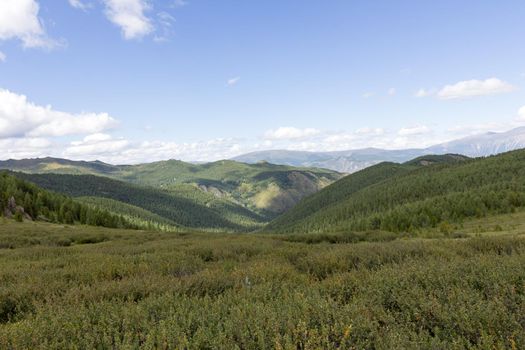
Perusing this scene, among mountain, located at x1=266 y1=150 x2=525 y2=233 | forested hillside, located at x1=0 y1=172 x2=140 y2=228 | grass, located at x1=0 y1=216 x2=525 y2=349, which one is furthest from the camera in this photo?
forested hillside, located at x1=0 y1=172 x2=140 y2=228

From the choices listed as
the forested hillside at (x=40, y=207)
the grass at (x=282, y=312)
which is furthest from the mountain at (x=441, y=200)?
the forested hillside at (x=40, y=207)

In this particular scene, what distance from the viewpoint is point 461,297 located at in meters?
5.24

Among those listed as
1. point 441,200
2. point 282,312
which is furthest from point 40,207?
point 441,200

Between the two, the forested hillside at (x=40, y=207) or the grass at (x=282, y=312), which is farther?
the forested hillside at (x=40, y=207)

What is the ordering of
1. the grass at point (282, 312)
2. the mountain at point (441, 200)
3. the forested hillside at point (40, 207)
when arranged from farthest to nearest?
the forested hillside at point (40, 207) → the mountain at point (441, 200) → the grass at point (282, 312)

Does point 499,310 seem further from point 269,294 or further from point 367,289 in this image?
point 269,294

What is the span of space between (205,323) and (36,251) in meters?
17.5

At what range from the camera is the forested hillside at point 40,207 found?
74.0m

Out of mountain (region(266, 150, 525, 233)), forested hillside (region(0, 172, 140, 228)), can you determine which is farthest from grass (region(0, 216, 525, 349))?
forested hillside (region(0, 172, 140, 228))

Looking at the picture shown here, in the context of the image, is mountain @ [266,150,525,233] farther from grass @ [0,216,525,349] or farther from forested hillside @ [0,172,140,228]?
forested hillside @ [0,172,140,228]

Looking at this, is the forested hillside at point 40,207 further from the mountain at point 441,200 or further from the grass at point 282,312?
the grass at point 282,312

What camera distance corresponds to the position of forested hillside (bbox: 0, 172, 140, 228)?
2913 inches

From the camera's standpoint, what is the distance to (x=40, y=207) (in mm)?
82000

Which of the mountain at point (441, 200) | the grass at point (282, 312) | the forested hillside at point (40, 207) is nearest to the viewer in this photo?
the grass at point (282, 312)
